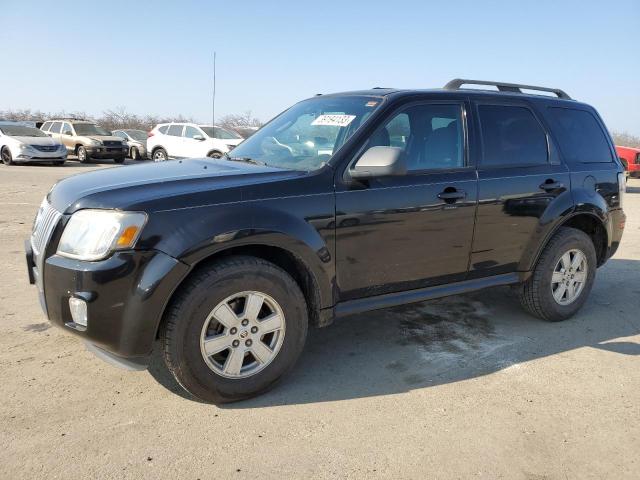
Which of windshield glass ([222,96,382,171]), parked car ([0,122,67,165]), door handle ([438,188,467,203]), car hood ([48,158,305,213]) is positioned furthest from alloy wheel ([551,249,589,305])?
parked car ([0,122,67,165])

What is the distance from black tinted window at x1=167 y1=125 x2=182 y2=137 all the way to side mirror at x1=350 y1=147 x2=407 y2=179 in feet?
Answer: 55.8

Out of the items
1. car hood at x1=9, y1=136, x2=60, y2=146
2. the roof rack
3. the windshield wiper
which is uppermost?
the roof rack

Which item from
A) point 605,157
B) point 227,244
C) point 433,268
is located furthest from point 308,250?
point 605,157

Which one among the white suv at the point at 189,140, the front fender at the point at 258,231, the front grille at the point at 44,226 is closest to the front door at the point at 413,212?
the front fender at the point at 258,231

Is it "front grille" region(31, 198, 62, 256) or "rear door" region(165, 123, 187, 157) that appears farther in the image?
"rear door" region(165, 123, 187, 157)

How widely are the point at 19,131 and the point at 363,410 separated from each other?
66.1ft

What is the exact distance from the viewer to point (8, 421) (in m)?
2.81

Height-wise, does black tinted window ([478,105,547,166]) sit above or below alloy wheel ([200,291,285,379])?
above

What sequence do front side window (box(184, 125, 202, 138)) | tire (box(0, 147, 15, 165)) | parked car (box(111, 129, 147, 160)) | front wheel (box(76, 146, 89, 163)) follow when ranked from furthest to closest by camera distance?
parked car (box(111, 129, 147, 160)), front wheel (box(76, 146, 89, 163)), front side window (box(184, 125, 202, 138)), tire (box(0, 147, 15, 165))

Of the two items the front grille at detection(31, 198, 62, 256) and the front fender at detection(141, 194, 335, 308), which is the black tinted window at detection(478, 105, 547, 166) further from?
the front grille at detection(31, 198, 62, 256)

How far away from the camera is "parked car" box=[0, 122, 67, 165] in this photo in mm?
18094

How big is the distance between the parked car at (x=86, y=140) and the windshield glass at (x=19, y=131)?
49.6 inches

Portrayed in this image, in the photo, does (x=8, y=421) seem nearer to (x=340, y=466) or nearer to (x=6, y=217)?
(x=340, y=466)

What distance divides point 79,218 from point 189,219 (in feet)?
1.95
